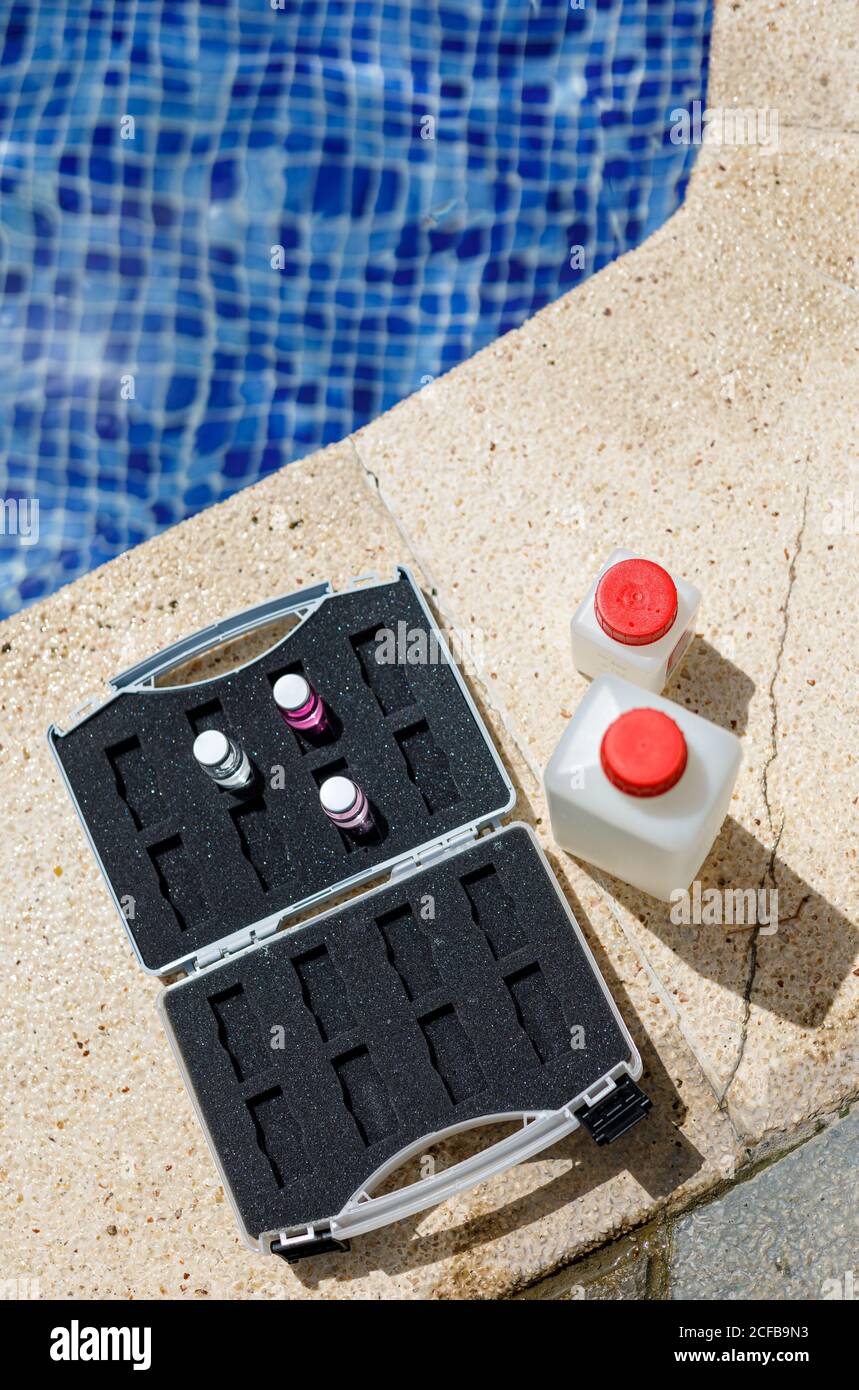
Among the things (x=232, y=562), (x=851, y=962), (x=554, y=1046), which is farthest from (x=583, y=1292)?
(x=232, y=562)

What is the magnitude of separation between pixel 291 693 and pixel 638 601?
780 millimetres

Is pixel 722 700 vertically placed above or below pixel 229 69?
below

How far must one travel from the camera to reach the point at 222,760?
2.42 meters

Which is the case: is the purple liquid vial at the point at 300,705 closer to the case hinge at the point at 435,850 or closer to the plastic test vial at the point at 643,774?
the case hinge at the point at 435,850

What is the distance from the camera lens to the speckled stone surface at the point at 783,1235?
2691 millimetres

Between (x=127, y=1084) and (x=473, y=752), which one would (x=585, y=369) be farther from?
(x=127, y=1084)

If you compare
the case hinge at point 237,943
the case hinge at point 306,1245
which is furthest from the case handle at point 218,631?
the case hinge at point 306,1245

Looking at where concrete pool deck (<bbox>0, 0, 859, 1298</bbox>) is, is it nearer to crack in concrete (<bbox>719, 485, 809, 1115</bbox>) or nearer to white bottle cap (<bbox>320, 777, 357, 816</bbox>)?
crack in concrete (<bbox>719, 485, 809, 1115</bbox>)

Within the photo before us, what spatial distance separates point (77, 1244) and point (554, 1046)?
4.39 ft

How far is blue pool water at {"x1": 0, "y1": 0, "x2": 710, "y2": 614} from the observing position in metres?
3.24

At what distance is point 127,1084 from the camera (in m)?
2.81

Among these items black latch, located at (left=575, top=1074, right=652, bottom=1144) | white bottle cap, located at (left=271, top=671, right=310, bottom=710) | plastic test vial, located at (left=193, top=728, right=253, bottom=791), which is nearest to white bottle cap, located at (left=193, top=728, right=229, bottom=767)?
plastic test vial, located at (left=193, top=728, right=253, bottom=791)

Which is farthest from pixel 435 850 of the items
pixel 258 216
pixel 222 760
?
pixel 258 216

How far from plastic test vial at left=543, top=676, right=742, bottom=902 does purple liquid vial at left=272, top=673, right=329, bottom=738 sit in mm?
557
